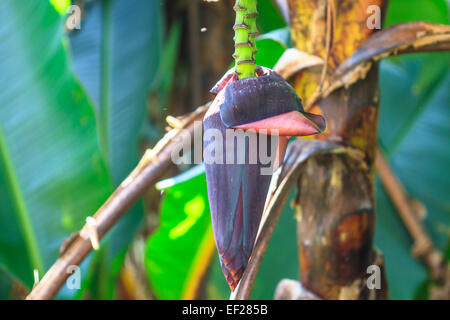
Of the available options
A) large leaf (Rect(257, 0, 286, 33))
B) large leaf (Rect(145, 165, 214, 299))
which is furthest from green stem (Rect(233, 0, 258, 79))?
large leaf (Rect(257, 0, 286, 33))

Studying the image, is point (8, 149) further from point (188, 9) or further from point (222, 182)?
point (188, 9)

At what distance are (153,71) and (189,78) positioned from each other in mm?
309

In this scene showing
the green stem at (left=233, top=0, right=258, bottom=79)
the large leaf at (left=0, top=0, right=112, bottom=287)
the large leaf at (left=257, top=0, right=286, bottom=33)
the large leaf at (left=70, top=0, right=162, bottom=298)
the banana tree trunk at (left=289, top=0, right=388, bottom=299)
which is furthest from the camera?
the large leaf at (left=70, top=0, right=162, bottom=298)

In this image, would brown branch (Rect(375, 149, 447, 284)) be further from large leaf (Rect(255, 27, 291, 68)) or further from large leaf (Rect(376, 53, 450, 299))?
large leaf (Rect(255, 27, 291, 68))

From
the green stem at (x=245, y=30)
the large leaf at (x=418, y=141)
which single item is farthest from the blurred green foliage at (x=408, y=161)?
the green stem at (x=245, y=30)

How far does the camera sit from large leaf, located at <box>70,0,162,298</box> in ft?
2.51

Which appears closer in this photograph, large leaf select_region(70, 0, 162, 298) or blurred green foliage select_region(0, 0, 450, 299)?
blurred green foliage select_region(0, 0, 450, 299)

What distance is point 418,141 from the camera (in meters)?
0.85

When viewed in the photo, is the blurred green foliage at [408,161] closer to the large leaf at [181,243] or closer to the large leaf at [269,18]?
the large leaf at [181,243]

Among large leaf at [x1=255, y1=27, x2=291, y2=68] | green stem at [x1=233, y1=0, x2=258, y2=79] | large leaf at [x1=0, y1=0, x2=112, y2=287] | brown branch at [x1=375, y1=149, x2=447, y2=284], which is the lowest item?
brown branch at [x1=375, y1=149, x2=447, y2=284]

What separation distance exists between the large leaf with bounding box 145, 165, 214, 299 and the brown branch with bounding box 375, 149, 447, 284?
0.93 ft

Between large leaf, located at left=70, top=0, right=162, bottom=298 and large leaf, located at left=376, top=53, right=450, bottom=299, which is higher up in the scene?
large leaf, located at left=70, top=0, right=162, bottom=298

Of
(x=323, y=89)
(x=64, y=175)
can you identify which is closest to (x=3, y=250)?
(x=64, y=175)

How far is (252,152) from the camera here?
222 millimetres
